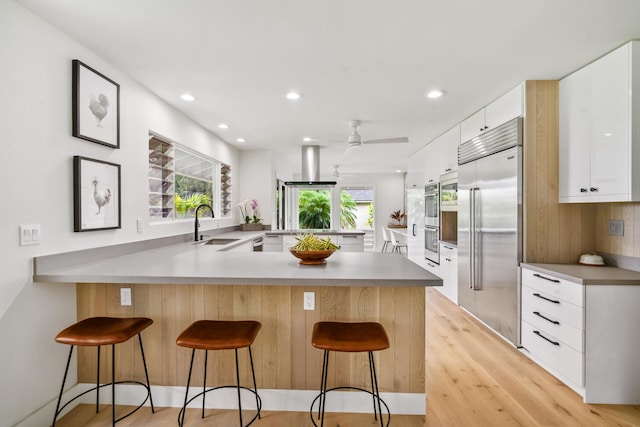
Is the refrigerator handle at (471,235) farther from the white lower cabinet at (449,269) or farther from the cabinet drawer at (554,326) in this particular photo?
the cabinet drawer at (554,326)

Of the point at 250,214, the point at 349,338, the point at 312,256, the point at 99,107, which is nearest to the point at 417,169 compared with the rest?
the point at 250,214

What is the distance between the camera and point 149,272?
1.79 meters

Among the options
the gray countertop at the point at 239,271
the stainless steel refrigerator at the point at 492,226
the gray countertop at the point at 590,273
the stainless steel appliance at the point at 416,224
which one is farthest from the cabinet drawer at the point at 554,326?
the stainless steel appliance at the point at 416,224

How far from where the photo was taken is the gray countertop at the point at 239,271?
5.44ft

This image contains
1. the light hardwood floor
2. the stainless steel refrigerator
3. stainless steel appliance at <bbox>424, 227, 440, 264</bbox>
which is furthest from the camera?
stainless steel appliance at <bbox>424, 227, 440, 264</bbox>

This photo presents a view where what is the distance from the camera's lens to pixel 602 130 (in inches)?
89.1

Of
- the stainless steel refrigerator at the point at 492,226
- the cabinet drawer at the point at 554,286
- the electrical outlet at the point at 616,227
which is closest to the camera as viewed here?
the cabinet drawer at the point at 554,286

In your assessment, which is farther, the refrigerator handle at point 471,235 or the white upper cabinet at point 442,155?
the white upper cabinet at point 442,155

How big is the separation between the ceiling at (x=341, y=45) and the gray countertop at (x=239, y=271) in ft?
4.71

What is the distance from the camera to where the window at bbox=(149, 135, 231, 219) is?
315 cm

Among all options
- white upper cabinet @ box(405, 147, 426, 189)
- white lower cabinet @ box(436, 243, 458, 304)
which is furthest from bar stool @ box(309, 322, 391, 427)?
white upper cabinet @ box(405, 147, 426, 189)

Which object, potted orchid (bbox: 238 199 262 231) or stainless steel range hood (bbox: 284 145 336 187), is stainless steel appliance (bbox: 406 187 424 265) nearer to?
stainless steel range hood (bbox: 284 145 336 187)

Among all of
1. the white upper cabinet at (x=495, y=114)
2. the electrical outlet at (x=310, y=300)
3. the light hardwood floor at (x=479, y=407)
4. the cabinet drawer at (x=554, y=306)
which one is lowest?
the light hardwood floor at (x=479, y=407)

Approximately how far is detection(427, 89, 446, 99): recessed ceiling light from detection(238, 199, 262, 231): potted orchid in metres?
3.37
